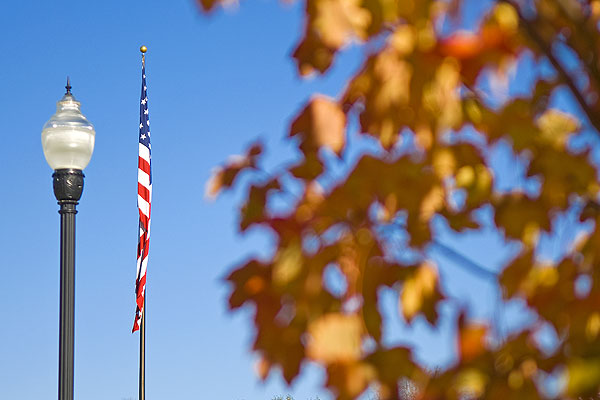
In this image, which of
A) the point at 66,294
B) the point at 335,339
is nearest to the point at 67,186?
the point at 66,294

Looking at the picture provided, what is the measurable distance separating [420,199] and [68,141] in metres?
6.78

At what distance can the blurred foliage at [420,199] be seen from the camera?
7.55 feet

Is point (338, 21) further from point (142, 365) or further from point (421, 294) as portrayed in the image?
point (142, 365)

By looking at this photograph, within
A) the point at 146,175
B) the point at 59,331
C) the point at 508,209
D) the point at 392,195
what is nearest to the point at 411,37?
the point at 392,195

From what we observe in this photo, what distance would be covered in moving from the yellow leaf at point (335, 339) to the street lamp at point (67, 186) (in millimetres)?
6614

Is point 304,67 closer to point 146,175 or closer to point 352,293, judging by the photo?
point 352,293

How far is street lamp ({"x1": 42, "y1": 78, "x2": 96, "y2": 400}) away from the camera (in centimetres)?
843

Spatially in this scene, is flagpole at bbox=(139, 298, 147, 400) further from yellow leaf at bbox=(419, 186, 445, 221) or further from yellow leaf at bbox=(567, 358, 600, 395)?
yellow leaf at bbox=(567, 358, 600, 395)

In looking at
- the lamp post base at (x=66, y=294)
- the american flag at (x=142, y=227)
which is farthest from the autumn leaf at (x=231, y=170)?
the american flag at (x=142, y=227)

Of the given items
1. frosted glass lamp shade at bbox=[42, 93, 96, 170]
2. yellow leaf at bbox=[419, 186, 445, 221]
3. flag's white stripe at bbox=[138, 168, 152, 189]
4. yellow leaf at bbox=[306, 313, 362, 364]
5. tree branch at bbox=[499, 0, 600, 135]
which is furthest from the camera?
flag's white stripe at bbox=[138, 168, 152, 189]

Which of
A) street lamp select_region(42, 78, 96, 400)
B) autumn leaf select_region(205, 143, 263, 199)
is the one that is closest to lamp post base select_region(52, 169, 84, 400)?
street lamp select_region(42, 78, 96, 400)

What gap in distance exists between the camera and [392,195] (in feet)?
7.93

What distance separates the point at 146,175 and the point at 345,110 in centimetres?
1064

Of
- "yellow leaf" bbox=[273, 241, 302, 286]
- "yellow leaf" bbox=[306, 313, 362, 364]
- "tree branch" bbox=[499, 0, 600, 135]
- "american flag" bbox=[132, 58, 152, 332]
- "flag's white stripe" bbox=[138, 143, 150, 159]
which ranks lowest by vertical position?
"american flag" bbox=[132, 58, 152, 332]
